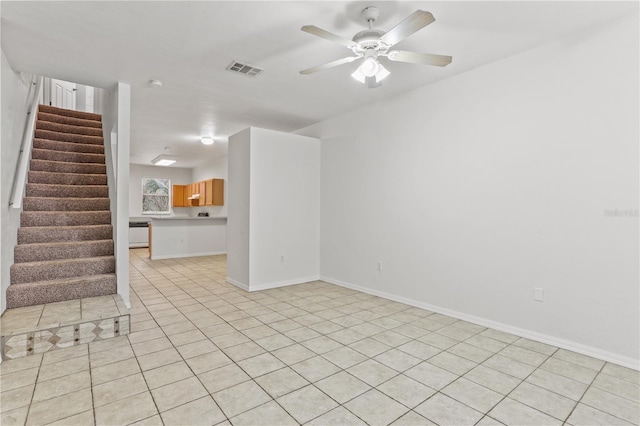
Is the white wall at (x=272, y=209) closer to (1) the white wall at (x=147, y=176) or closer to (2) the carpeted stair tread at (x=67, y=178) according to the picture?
(2) the carpeted stair tread at (x=67, y=178)

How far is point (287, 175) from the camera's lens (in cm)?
534

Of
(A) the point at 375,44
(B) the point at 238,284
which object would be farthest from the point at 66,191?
(A) the point at 375,44

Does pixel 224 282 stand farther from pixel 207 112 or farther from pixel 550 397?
pixel 550 397

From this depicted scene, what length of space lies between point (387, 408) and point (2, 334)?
9.93 ft

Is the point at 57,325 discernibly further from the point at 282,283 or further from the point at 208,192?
the point at 208,192

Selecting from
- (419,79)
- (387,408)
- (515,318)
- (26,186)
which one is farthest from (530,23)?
(26,186)

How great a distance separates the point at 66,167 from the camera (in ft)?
16.3

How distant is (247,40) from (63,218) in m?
3.49

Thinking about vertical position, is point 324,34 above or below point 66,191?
above

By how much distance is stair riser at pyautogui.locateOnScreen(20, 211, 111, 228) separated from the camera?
162 inches

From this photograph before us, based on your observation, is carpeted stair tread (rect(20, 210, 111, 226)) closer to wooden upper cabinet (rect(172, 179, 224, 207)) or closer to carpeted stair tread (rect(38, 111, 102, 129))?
carpeted stair tread (rect(38, 111, 102, 129))

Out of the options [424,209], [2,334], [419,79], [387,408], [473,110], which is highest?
[419,79]

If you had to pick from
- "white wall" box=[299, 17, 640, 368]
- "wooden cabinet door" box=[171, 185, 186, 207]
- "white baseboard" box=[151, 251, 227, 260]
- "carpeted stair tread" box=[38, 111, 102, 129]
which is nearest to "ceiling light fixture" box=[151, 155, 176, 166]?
"wooden cabinet door" box=[171, 185, 186, 207]

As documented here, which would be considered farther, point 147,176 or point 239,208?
point 147,176
